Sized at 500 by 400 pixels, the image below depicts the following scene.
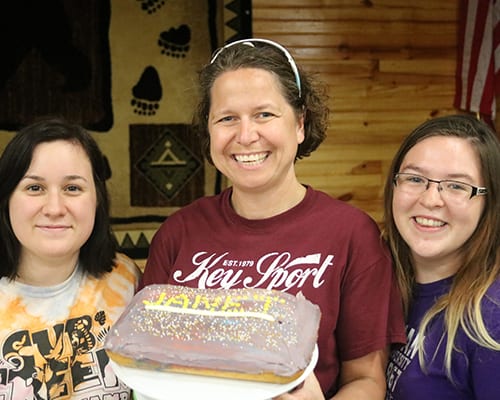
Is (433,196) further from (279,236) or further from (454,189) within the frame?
(279,236)

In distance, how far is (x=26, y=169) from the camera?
1365 millimetres

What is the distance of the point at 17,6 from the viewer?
2947mm

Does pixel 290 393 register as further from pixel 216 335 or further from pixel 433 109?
pixel 433 109

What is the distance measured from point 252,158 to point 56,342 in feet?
1.91

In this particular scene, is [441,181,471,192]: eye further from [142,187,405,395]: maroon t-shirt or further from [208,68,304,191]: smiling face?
[208,68,304,191]: smiling face

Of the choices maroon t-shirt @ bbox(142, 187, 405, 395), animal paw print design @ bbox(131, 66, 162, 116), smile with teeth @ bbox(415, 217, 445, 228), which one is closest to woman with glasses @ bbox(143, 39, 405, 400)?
maroon t-shirt @ bbox(142, 187, 405, 395)

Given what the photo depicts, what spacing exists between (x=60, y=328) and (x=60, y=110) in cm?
188

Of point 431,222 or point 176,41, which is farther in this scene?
point 176,41

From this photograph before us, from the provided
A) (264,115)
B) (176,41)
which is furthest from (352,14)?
(264,115)

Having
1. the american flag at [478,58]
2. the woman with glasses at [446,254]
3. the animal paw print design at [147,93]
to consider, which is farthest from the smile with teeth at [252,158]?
the american flag at [478,58]

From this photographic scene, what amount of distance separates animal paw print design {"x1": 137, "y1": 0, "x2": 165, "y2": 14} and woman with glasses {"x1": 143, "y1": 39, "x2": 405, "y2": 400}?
5.65 feet

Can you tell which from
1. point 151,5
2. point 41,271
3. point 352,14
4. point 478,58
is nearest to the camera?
point 41,271

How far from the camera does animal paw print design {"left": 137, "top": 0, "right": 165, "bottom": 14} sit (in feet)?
9.96

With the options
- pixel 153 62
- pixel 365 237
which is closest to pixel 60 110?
pixel 153 62
